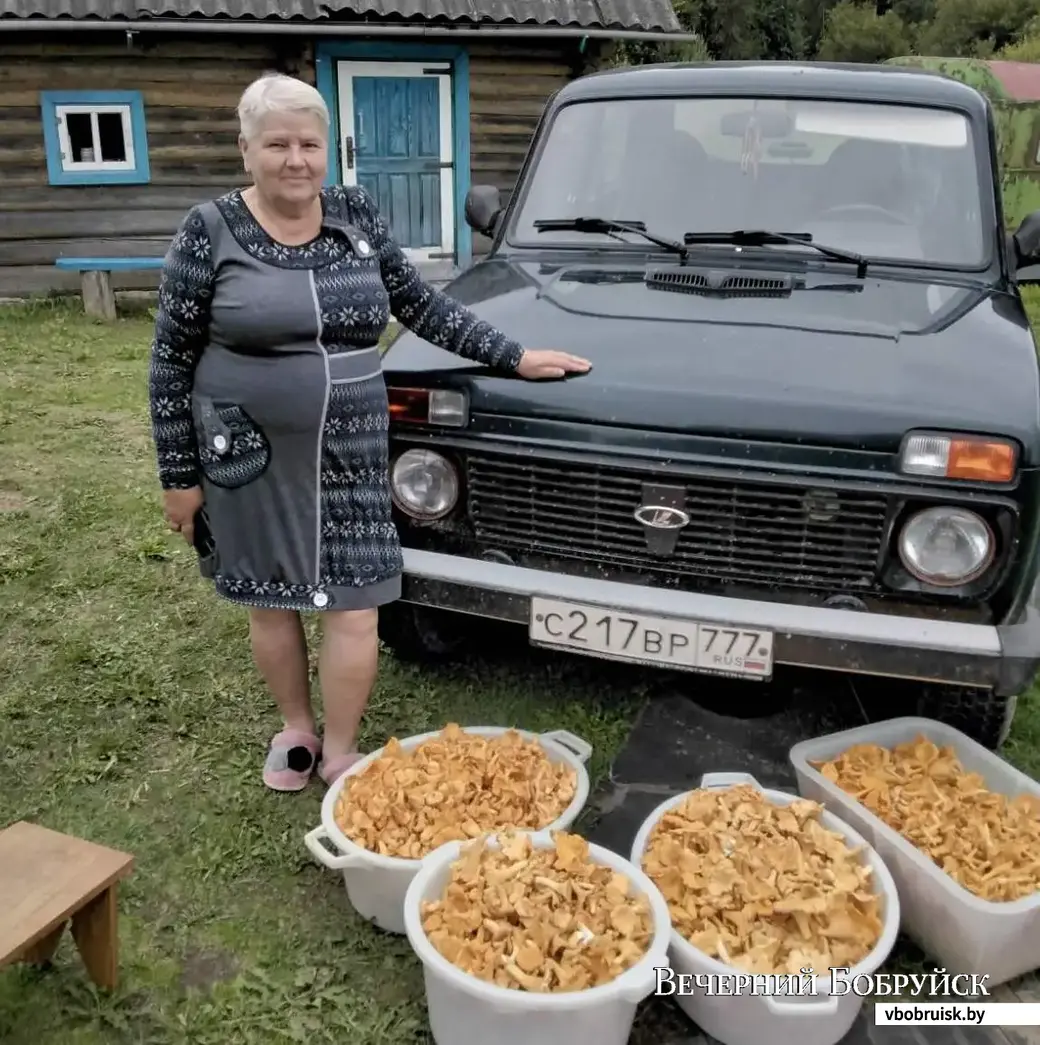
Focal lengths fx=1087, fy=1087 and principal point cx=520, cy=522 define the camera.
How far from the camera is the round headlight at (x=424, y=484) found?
304 cm

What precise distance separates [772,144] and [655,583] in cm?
174

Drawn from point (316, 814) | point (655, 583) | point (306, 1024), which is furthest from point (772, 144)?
point (306, 1024)

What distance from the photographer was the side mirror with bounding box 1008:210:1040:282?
3.57 metres

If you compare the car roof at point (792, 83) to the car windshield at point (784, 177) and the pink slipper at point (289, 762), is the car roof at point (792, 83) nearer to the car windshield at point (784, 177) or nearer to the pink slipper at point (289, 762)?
the car windshield at point (784, 177)

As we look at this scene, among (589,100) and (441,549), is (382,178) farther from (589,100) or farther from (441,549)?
(441,549)

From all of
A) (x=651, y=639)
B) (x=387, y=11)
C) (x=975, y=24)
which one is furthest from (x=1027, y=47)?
(x=651, y=639)

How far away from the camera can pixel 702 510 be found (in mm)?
2789

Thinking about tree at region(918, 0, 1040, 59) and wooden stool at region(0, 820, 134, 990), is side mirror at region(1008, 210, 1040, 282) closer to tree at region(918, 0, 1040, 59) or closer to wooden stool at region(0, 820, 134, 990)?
wooden stool at region(0, 820, 134, 990)

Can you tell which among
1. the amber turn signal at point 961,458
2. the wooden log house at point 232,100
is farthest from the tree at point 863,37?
the amber turn signal at point 961,458

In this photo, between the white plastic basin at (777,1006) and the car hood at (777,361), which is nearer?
the white plastic basin at (777,1006)

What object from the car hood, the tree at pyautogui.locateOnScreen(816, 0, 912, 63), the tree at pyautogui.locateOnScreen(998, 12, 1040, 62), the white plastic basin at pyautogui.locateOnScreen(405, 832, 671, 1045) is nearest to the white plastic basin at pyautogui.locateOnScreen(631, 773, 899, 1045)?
the white plastic basin at pyautogui.locateOnScreen(405, 832, 671, 1045)

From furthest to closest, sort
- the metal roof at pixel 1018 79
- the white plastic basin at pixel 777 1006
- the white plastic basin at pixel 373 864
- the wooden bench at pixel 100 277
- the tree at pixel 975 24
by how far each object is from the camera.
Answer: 1. the tree at pixel 975 24
2. the metal roof at pixel 1018 79
3. the wooden bench at pixel 100 277
4. the white plastic basin at pixel 373 864
5. the white plastic basin at pixel 777 1006

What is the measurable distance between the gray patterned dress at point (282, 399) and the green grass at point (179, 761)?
2.42 ft

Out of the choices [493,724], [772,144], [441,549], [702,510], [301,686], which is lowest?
[493,724]
